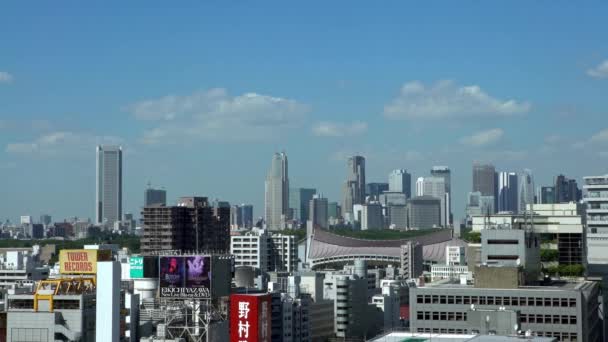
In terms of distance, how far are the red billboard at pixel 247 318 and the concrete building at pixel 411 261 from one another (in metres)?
71.4

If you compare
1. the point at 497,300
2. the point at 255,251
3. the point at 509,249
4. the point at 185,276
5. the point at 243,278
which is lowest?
the point at 243,278

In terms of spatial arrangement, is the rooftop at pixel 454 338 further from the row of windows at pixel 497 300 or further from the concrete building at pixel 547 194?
the concrete building at pixel 547 194

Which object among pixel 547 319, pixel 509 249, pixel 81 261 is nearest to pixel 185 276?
pixel 81 261

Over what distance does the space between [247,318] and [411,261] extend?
242 feet

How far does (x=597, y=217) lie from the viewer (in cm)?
6556

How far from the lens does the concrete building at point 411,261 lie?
120 metres

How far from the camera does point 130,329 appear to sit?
51906 mm

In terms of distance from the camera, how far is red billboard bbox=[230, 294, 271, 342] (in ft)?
158

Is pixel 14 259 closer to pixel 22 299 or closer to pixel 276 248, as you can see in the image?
pixel 276 248

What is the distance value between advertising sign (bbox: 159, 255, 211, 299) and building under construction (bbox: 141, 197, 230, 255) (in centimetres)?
5379

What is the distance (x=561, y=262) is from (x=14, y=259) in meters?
56.6

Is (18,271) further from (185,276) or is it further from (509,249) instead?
(509,249)

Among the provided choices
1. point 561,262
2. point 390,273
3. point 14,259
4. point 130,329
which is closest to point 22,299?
point 130,329

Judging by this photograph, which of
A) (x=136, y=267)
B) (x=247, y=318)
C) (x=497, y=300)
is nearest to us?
(x=497, y=300)
